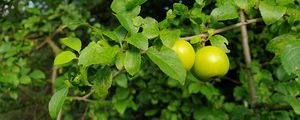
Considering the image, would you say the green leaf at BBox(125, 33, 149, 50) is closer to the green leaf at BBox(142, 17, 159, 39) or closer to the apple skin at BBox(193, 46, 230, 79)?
the green leaf at BBox(142, 17, 159, 39)

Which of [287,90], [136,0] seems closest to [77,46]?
[136,0]

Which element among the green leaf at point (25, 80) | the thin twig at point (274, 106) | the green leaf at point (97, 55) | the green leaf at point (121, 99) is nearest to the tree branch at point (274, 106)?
the thin twig at point (274, 106)

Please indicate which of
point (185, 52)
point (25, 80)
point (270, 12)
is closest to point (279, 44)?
point (270, 12)

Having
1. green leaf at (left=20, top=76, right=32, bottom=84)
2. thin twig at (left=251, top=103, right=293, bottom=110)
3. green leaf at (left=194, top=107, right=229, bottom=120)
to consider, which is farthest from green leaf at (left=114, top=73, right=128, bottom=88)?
thin twig at (left=251, top=103, right=293, bottom=110)

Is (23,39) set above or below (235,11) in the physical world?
below

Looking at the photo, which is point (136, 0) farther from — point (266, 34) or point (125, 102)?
point (266, 34)

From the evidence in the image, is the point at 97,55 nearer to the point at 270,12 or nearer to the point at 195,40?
the point at 195,40
